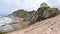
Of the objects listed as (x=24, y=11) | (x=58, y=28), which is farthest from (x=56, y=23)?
(x=24, y=11)

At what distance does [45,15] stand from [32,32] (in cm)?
714

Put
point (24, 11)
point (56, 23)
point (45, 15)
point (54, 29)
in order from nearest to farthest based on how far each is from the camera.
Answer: point (54, 29) → point (56, 23) → point (45, 15) → point (24, 11)

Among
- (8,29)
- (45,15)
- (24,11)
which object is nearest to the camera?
(8,29)

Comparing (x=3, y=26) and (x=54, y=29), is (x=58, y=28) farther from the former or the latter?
(x=3, y=26)

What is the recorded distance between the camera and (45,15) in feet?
65.9

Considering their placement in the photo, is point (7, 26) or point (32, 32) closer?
point (32, 32)

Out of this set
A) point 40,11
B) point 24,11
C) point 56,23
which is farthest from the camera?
point 24,11

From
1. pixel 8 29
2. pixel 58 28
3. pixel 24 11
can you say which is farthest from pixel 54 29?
pixel 24 11

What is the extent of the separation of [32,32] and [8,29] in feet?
13.1

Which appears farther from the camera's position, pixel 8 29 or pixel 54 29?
pixel 8 29

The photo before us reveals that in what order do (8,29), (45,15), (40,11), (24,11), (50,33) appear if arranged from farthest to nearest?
(24,11)
(40,11)
(45,15)
(8,29)
(50,33)

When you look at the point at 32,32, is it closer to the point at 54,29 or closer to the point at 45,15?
the point at 54,29

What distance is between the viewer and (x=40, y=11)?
21.4 metres

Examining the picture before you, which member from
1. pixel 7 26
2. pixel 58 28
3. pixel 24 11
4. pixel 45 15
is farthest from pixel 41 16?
pixel 24 11
